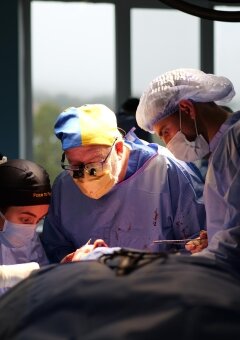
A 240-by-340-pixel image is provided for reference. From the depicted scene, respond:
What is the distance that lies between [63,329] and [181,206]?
1.53 metres

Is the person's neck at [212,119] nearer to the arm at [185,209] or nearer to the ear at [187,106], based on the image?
the ear at [187,106]

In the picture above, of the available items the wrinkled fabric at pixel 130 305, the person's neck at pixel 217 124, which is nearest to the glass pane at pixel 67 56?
the person's neck at pixel 217 124

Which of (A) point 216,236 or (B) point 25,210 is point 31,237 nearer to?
(B) point 25,210

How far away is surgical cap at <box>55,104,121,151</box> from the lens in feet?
7.79

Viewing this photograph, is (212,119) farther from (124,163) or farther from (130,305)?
(130,305)

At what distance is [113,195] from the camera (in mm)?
2578

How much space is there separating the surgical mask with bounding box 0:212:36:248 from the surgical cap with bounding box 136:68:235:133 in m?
0.57

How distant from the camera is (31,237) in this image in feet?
8.45

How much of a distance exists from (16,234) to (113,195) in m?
0.38

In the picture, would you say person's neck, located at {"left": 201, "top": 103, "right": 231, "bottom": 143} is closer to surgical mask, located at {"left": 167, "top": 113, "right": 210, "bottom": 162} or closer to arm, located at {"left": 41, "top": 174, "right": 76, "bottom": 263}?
surgical mask, located at {"left": 167, "top": 113, "right": 210, "bottom": 162}

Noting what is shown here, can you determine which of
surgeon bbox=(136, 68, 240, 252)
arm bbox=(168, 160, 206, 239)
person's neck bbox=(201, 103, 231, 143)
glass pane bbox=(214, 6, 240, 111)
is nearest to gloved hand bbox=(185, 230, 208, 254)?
surgeon bbox=(136, 68, 240, 252)

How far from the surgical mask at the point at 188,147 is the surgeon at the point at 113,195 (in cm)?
27

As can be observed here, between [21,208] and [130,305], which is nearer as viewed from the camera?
[130,305]

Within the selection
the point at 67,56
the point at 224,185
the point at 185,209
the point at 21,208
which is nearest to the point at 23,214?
the point at 21,208
